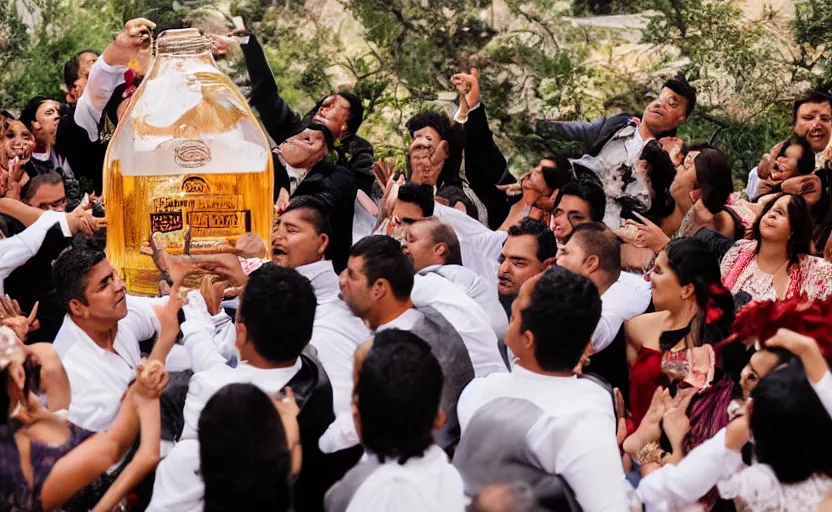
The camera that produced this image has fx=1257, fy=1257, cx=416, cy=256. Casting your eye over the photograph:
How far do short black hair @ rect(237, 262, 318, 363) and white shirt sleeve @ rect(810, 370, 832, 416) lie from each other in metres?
1.13

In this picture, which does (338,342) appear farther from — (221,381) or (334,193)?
(334,193)

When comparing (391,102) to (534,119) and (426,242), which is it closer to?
(534,119)

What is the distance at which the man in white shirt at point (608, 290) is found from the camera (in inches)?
147

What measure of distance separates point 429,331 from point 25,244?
1.54 meters

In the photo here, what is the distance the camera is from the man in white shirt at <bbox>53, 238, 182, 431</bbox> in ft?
10.3

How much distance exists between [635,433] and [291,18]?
375 centimetres

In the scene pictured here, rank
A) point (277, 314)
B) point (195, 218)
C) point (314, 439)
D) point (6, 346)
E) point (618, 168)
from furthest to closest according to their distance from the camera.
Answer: point (618, 168) < point (195, 218) < point (314, 439) < point (277, 314) < point (6, 346)

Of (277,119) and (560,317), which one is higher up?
(560,317)

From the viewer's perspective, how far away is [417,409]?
243cm

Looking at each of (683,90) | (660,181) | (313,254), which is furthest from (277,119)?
(683,90)

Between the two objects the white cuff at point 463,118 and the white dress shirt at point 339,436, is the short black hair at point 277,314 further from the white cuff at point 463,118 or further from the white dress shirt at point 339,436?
the white cuff at point 463,118

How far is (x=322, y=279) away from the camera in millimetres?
4078

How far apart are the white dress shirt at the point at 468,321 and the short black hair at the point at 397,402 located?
0.99 m

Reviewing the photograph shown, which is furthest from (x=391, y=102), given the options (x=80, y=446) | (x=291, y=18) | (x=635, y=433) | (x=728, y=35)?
(x=80, y=446)
